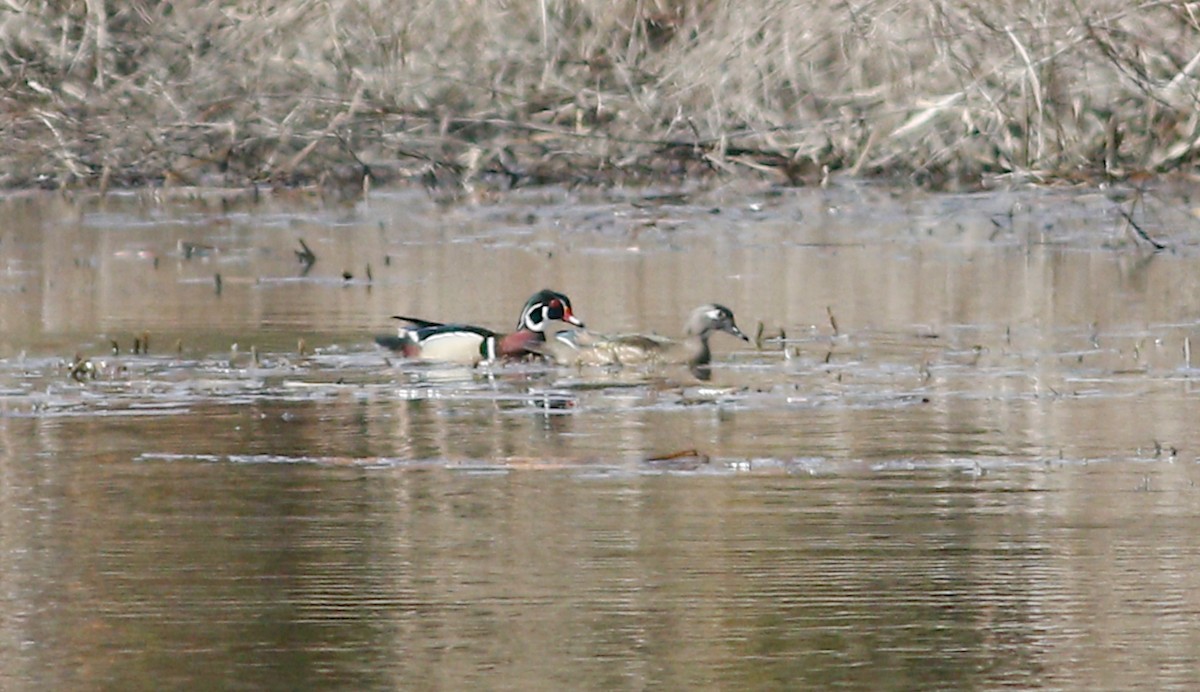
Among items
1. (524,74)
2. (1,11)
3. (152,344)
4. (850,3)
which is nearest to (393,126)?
(524,74)

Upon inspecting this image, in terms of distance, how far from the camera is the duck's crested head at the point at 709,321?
464 inches

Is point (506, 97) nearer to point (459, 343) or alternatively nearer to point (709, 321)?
point (709, 321)

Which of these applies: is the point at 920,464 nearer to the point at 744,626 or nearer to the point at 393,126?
the point at 744,626

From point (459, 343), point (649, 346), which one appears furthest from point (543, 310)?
point (649, 346)

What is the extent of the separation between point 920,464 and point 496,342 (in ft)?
12.7

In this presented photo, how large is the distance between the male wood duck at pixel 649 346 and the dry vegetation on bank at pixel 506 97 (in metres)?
6.65

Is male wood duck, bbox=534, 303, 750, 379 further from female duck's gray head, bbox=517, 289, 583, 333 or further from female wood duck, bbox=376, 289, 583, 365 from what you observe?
female duck's gray head, bbox=517, 289, 583, 333

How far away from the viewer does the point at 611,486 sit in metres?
7.74

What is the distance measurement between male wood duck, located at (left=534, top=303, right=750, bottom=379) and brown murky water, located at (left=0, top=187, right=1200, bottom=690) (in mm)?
160

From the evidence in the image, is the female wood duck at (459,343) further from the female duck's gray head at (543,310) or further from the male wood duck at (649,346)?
the female duck's gray head at (543,310)

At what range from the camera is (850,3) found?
58.7 feet

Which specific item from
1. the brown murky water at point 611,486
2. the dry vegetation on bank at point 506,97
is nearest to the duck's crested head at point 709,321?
the brown murky water at point 611,486

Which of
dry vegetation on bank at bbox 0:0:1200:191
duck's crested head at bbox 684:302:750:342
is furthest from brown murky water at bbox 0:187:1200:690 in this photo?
dry vegetation on bank at bbox 0:0:1200:191

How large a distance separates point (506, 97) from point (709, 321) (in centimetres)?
942
